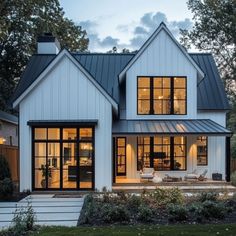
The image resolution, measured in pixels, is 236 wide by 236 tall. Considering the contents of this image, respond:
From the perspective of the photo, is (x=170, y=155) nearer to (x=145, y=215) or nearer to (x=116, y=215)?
(x=145, y=215)

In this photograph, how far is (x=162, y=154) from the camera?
933 inches

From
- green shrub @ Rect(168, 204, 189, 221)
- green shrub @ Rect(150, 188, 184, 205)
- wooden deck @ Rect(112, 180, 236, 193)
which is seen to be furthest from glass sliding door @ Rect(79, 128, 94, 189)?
green shrub @ Rect(168, 204, 189, 221)

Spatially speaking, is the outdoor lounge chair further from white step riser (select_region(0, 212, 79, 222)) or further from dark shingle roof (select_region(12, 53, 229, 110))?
white step riser (select_region(0, 212, 79, 222))

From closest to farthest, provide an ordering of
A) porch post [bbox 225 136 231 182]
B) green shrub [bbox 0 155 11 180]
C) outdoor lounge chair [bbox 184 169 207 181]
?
green shrub [bbox 0 155 11 180] → porch post [bbox 225 136 231 182] → outdoor lounge chair [bbox 184 169 207 181]

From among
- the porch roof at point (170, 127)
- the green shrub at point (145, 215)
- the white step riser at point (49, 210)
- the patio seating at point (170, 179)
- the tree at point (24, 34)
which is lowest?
the white step riser at point (49, 210)

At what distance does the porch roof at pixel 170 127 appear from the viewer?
2120cm

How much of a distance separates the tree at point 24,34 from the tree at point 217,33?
455 inches

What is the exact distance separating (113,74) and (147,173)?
6.56 metres

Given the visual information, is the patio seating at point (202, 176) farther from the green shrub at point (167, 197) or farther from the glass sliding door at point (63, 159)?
the green shrub at point (167, 197)

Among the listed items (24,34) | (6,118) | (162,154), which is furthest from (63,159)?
(24,34)

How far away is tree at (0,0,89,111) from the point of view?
36.8 meters

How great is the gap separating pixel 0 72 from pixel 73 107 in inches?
796

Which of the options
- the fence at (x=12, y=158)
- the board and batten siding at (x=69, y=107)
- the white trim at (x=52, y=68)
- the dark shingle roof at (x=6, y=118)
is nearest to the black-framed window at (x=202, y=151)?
the board and batten siding at (x=69, y=107)

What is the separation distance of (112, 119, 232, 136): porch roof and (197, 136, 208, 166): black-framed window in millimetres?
1023
